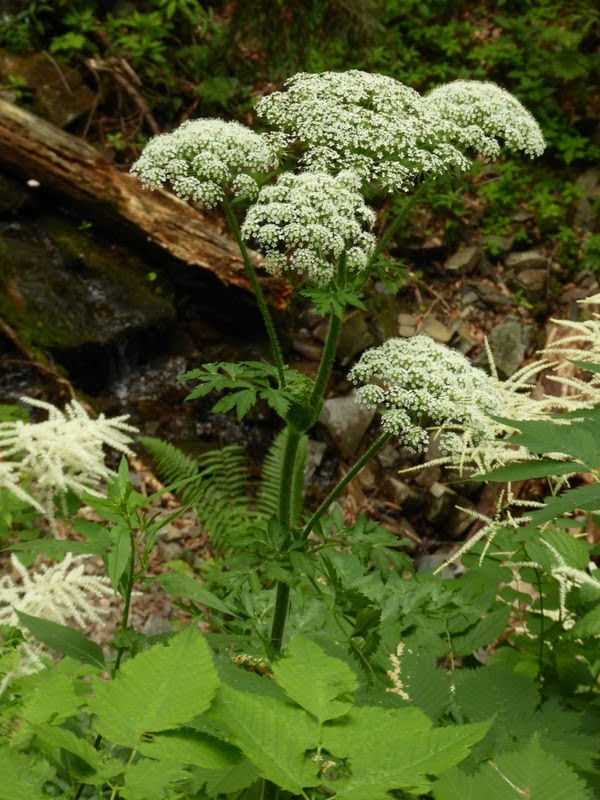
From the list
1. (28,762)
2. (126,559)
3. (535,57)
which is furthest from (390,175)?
(535,57)

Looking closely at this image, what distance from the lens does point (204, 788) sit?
1121 mm

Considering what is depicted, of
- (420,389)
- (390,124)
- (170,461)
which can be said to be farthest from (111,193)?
(420,389)

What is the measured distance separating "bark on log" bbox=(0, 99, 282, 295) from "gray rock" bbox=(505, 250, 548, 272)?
2.69 m

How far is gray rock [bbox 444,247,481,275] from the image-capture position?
754 cm

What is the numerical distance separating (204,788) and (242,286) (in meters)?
5.59

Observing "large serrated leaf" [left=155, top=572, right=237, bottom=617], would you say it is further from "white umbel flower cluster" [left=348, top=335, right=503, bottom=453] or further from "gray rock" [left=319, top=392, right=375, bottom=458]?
"gray rock" [left=319, top=392, right=375, bottom=458]

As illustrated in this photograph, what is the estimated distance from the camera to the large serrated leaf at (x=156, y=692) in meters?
0.84

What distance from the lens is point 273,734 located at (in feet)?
2.75

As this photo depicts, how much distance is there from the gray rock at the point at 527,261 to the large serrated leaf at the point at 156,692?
24.0 ft

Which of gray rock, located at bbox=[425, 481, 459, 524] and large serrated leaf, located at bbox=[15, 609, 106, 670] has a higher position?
large serrated leaf, located at bbox=[15, 609, 106, 670]

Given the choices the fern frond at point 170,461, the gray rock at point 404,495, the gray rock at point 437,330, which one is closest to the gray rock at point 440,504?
the gray rock at point 404,495

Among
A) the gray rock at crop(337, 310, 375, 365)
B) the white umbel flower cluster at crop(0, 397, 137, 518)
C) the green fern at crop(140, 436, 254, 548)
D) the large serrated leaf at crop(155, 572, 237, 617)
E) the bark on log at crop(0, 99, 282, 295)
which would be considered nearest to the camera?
the large serrated leaf at crop(155, 572, 237, 617)

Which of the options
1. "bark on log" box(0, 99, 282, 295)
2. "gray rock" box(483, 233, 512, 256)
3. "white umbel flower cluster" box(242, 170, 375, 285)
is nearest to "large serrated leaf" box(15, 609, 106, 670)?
"white umbel flower cluster" box(242, 170, 375, 285)

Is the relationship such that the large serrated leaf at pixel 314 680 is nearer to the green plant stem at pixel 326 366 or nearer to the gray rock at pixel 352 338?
the green plant stem at pixel 326 366
